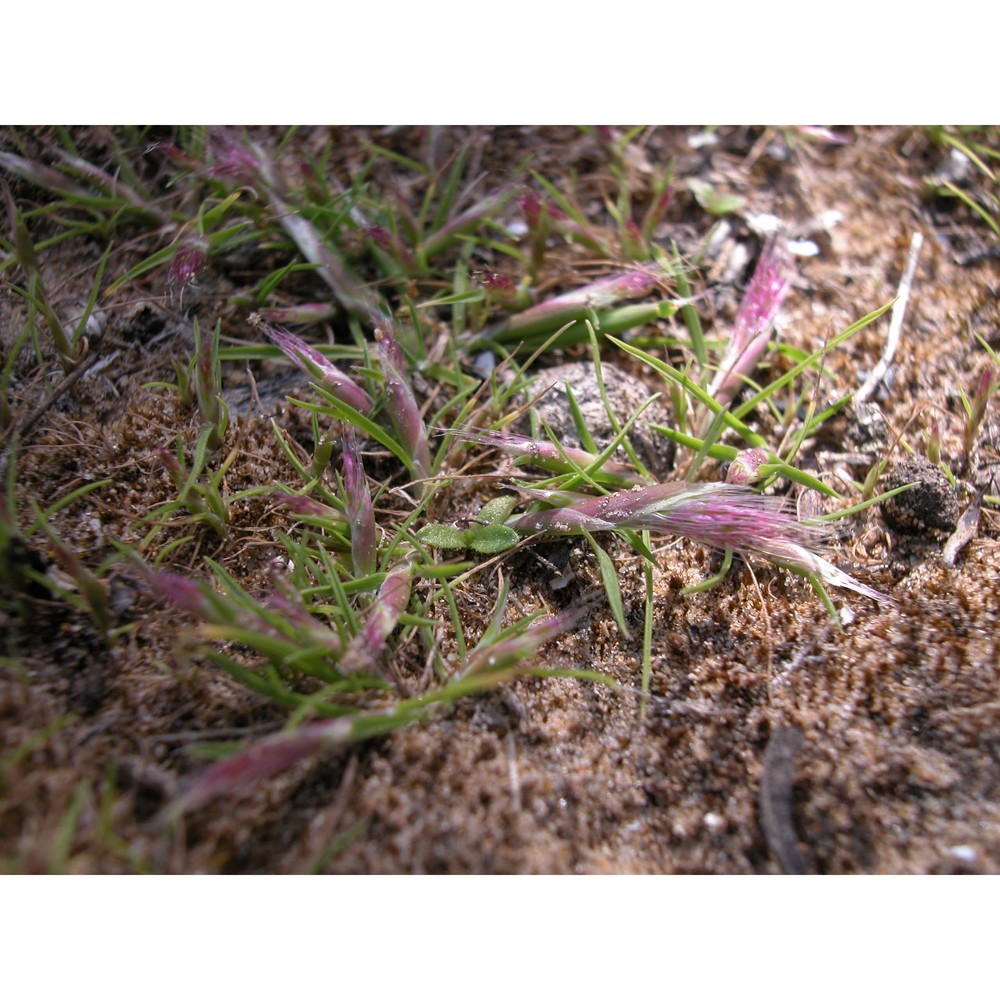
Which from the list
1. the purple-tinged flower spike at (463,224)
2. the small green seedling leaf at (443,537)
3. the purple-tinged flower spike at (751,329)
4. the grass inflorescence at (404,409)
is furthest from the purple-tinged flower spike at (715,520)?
the purple-tinged flower spike at (463,224)

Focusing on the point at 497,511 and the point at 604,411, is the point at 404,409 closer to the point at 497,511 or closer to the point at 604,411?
the point at 497,511

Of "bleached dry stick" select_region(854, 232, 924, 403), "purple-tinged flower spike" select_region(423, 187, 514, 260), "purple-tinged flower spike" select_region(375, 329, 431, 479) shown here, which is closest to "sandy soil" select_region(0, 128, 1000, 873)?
"bleached dry stick" select_region(854, 232, 924, 403)

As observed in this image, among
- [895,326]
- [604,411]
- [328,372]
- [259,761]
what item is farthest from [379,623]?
[895,326]

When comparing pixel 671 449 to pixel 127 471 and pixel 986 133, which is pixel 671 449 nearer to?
pixel 127 471

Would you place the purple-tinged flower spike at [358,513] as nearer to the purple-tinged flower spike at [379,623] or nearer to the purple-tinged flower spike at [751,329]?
the purple-tinged flower spike at [379,623]

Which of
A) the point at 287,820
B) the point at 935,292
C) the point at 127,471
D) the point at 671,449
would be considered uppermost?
the point at 935,292

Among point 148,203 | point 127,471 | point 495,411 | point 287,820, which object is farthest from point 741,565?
point 148,203
